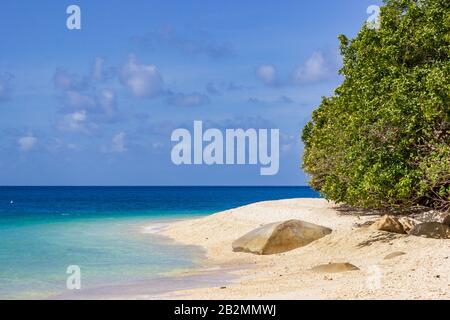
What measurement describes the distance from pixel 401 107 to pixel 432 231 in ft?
19.2

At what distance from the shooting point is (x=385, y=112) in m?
21.1

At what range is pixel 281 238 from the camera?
2823cm

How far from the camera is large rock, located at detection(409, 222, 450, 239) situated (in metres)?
22.8

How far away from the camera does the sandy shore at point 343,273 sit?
51.1ft

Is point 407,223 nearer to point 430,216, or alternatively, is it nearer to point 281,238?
point 430,216

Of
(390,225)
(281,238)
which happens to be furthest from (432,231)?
(281,238)

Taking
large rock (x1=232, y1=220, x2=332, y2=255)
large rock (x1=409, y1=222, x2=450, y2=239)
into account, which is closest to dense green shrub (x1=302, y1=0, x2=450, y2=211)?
large rock (x1=409, y1=222, x2=450, y2=239)

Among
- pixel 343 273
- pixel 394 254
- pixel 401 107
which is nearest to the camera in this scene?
pixel 343 273

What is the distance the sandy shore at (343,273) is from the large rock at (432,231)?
644mm

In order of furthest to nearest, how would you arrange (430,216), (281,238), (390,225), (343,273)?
1. (430,216)
2. (281,238)
3. (390,225)
4. (343,273)

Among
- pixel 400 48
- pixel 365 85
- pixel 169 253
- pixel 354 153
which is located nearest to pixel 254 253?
pixel 169 253

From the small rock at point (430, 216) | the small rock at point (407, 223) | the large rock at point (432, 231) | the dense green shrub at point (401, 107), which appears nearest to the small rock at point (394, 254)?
the dense green shrub at point (401, 107)

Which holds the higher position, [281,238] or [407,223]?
[407,223]
